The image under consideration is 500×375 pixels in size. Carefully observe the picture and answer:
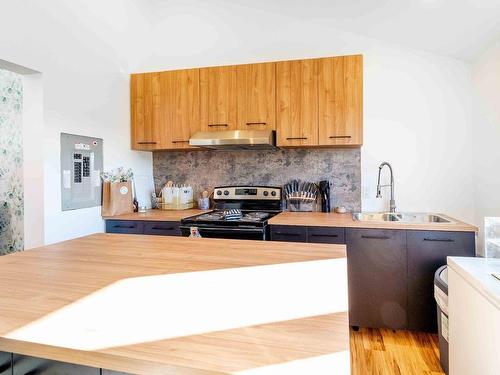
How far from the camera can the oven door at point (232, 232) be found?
96.5 inches

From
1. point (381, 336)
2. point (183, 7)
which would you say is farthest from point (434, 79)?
point (183, 7)

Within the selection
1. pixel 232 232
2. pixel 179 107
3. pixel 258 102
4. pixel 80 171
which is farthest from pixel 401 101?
pixel 80 171

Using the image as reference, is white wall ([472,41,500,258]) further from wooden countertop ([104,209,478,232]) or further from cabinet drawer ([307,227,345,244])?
cabinet drawer ([307,227,345,244])

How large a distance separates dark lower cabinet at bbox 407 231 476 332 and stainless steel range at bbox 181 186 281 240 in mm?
1078

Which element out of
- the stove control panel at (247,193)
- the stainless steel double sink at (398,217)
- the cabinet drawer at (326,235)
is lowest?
the cabinet drawer at (326,235)

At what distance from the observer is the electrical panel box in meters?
2.39

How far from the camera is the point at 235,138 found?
106 inches

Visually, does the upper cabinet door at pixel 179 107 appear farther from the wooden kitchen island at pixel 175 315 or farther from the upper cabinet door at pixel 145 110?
the wooden kitchen island at pixel 175 315

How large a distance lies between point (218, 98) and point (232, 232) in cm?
125

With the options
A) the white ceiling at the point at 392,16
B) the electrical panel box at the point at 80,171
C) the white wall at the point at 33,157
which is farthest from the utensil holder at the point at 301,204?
the white wall at the point at 33,157

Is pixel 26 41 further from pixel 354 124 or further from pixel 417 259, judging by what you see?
pixel 417 259

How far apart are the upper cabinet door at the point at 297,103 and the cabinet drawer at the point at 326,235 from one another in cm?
75

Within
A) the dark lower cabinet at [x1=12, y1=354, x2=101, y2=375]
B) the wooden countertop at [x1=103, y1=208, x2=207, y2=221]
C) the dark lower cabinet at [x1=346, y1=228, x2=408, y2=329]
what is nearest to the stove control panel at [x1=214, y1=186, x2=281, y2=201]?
the wooden countertop at [x1=103, y1=208, x2=207, y2=221]

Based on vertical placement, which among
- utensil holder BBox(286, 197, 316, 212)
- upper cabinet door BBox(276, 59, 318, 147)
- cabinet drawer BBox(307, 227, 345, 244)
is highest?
upper cabinet door BBox(276, 59, 318, 147)
